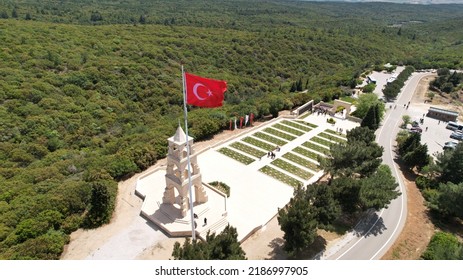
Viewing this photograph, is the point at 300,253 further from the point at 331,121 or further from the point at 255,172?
the point at 331,121

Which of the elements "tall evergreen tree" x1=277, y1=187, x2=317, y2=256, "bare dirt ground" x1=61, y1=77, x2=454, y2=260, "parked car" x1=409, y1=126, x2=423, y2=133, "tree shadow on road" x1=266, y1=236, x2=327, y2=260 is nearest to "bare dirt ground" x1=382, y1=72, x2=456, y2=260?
"bare dirt ground" x1=61, y1=77, x2=454, y2=260

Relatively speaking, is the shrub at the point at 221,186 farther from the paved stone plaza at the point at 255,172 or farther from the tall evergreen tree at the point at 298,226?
the tall evergreen tree at the point at 298,226

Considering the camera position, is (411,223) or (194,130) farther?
(194,130)

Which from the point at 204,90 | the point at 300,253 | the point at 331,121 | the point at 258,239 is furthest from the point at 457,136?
the point at 204,90

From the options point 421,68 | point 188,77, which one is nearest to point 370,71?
point 421,68

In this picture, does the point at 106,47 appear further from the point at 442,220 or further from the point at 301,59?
the point at 442,220

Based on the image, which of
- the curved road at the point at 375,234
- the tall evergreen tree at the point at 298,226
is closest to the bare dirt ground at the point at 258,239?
the curved road at the point at 375,234
